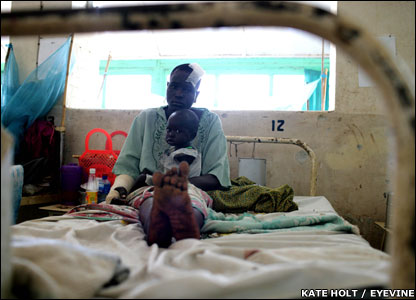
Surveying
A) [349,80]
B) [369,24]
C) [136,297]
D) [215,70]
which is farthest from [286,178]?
[215,70]

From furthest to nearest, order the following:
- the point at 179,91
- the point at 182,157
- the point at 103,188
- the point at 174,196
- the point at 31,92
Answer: the point at 31,92, the point at 103,188, the point at 179,91, the point at 182,157, the point at 174,196

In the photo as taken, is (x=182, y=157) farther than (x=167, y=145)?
No

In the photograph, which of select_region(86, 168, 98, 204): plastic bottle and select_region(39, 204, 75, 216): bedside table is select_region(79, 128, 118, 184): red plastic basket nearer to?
select_region(86, 168, 98, 204): plastic bottle

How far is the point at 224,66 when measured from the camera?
21.1 feet

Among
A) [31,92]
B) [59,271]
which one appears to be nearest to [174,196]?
[59,271]

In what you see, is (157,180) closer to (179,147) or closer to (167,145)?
(179,147)

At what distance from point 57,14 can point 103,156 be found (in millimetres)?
2351

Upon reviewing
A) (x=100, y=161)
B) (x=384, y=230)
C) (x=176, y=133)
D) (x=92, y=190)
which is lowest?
(x=384, y=230)

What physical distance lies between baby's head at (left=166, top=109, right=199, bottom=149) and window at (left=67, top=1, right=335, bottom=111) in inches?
97.3

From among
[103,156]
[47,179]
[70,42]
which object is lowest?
[47,179]

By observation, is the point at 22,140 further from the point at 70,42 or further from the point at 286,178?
the point at 286,178

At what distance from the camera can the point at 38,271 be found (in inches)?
22.6

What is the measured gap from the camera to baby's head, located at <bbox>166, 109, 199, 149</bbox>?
1709 millimetres

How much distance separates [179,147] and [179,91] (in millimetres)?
350
